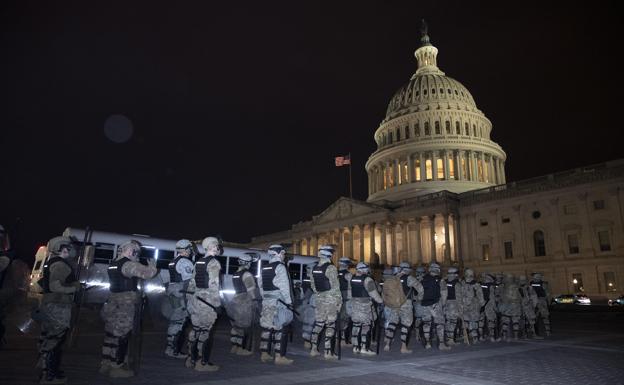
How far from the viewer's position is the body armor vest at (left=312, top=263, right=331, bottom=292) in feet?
Answer: 34.6

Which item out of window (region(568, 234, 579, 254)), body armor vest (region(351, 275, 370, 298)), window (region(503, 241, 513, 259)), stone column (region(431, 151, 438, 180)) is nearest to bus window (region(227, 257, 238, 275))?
body armor vest (region(351, 275, 370, 298))

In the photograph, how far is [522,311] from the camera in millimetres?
16531

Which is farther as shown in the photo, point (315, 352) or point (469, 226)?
point (469, 226)

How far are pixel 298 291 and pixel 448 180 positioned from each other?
61.0m

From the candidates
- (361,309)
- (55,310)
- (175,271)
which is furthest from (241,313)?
(55,310)

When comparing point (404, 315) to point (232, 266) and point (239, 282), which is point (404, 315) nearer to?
point (239, 282)

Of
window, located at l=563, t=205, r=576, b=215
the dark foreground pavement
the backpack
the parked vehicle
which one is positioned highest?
window, located at l=563, t=205, r=576, b=215

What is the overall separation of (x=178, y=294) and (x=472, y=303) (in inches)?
390

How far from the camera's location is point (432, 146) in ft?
253

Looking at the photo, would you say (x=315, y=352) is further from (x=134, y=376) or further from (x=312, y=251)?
(x=312, y=251)

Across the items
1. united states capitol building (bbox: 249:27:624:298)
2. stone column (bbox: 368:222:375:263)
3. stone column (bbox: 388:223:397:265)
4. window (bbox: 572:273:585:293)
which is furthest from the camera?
stone column (bbox: 388:223:397:265)

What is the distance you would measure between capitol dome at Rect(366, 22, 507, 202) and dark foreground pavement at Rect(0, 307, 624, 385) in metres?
63.5

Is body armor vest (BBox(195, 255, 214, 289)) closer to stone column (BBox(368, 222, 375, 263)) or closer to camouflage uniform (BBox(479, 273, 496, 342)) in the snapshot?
camouflage uniform (BBox(479, 273, 496, 342))

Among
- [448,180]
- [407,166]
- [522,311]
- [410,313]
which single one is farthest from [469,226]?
[410,313]
